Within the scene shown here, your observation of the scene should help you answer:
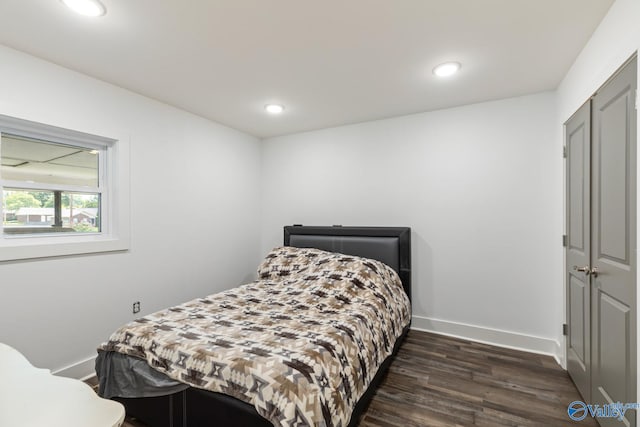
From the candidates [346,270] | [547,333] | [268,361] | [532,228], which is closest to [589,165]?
[532,228]

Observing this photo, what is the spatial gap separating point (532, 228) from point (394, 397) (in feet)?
6.65

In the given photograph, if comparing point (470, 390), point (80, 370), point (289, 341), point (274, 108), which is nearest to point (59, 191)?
point (80, 370)

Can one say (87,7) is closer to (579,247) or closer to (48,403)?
(48,403)

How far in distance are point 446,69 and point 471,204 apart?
141 cm

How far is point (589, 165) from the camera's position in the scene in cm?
197

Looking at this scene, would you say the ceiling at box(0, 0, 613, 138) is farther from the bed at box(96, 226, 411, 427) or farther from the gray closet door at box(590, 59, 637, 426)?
the bed at box(96, 226, 411, 427)

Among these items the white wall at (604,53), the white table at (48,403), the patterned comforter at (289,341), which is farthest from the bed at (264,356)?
the white wall at (604,53)

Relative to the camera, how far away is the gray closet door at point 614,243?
1476 millimetres

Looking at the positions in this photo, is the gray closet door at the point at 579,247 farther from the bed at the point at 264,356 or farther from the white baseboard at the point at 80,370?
the white baseboard at the point at 80,370

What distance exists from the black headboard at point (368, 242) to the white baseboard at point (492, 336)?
39 cm

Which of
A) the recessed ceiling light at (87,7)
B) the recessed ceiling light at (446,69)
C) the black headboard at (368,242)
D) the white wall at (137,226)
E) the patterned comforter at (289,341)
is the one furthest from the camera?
the black headboard at (368,242)

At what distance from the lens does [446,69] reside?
238 centimetres

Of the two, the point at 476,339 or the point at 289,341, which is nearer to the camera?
the point at 289,341

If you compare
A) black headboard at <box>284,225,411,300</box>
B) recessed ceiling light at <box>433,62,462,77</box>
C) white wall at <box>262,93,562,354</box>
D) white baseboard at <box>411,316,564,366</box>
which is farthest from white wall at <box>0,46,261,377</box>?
recessed ceiling light at <box>433,62,462,77</box>
